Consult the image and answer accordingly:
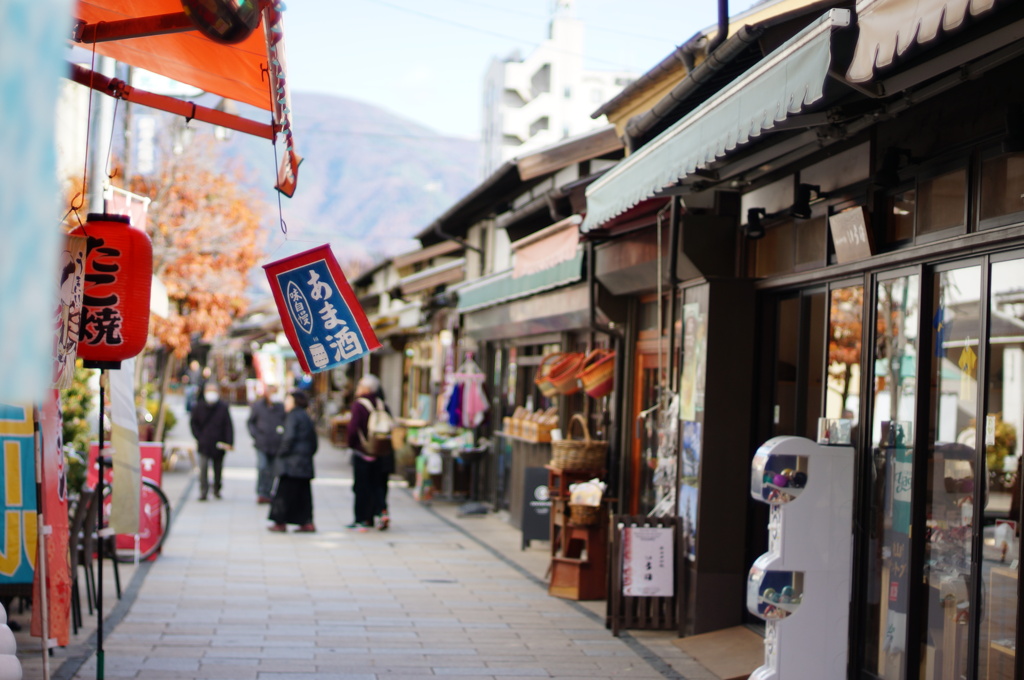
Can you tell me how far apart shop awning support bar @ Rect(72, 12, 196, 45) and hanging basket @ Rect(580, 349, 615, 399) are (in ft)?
23.4

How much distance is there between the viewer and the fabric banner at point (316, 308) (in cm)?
618

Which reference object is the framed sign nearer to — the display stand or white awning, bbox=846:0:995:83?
white awning, bbox=846:0:995:83

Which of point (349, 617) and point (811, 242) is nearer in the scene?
point (811, 242)

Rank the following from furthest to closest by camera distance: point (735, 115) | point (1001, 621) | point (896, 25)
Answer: point (735, 115) < point (1001, 621) < point (896, 25)

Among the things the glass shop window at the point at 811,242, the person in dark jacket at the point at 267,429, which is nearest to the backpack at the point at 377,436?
the person in dark jacket at the point at 267,429

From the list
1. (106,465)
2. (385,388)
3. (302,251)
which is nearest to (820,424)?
(302,251)

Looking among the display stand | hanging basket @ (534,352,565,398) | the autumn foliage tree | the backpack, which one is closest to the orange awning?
the display stand

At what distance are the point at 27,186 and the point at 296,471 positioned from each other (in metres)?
13.3

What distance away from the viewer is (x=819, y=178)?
741cm

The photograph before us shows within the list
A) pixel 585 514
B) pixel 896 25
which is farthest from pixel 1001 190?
pixel 585 514

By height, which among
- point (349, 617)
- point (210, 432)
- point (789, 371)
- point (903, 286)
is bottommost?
point (349, 617)

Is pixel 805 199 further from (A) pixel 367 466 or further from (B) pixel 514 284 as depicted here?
(A) pixel 367 466

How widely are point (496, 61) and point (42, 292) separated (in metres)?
66.1

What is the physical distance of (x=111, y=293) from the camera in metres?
5.82
